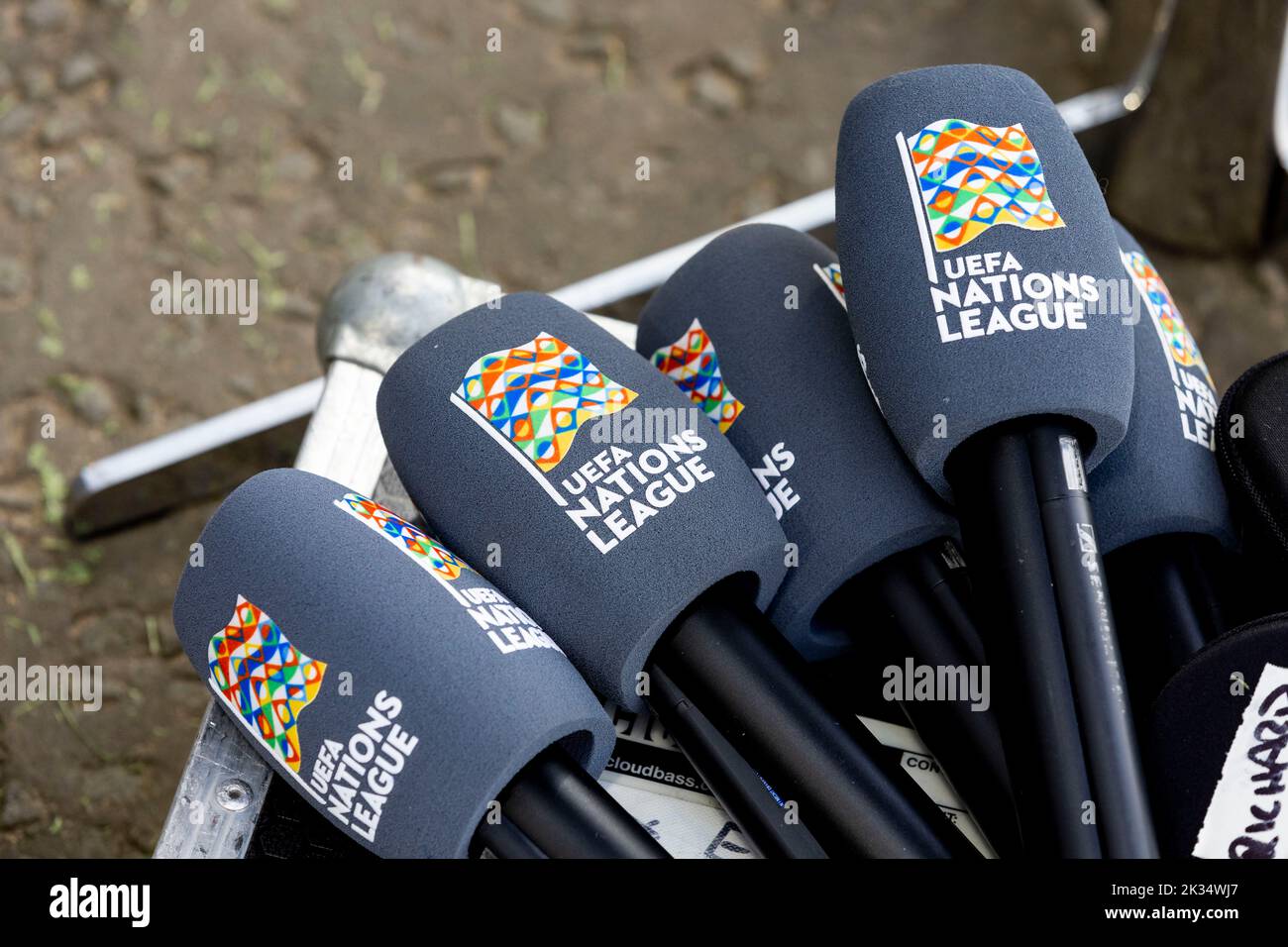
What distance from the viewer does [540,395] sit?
0.73m

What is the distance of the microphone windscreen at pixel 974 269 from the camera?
26.7 inches

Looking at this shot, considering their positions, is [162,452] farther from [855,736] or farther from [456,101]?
[855,736]

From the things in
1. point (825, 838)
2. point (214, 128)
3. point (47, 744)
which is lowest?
point (47, 744)

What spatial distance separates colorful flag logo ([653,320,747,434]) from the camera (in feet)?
2.58

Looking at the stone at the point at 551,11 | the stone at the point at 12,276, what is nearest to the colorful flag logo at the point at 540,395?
the stone at the point at 12,276

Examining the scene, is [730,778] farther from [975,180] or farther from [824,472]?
[975,180]

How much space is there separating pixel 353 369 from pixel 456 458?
346 mm

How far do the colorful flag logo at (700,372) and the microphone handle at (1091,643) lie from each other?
176 mm

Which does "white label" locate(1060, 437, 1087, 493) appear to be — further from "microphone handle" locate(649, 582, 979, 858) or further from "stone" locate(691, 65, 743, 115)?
"stone" locate(691, 65, 743, 115)

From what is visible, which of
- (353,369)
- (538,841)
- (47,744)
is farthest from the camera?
(47,744)

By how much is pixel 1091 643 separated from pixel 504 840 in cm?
28

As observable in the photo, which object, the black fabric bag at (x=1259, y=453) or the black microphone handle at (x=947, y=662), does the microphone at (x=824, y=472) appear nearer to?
the black microphone handle at (x=947, y=662)

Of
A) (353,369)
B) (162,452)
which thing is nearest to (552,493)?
(353,369)

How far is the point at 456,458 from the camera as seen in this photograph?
28.8 inches
